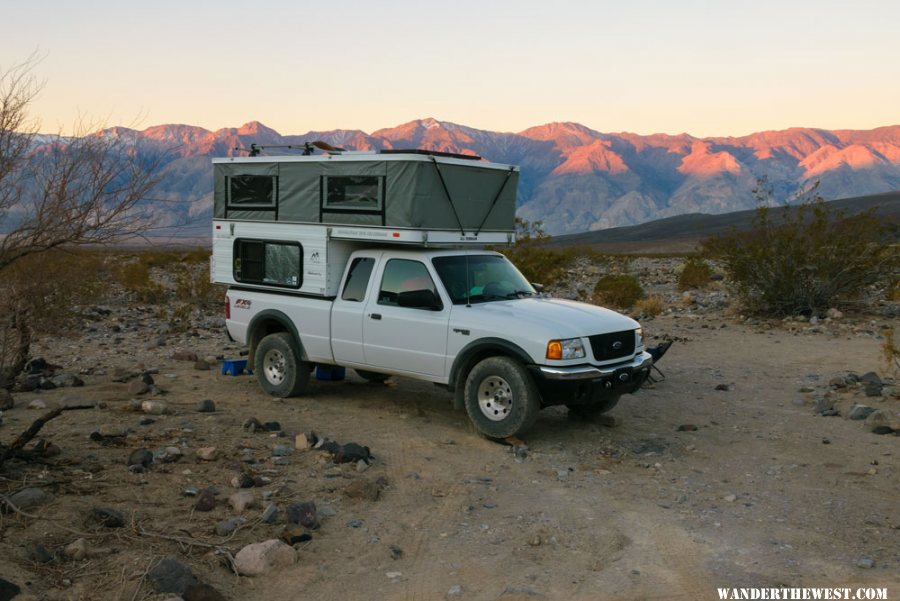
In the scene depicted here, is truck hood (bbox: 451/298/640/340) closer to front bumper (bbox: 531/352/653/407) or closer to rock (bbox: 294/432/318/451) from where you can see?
front bumper (bbox: 531/352/653/407)

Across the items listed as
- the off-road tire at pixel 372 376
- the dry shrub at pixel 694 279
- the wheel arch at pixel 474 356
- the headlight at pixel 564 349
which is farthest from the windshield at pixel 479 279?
the dry shrub at pixel 694 279

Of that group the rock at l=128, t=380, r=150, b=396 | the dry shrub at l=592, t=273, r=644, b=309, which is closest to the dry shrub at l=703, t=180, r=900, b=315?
the dry shrub at l=592, t=273, r=644, b=309

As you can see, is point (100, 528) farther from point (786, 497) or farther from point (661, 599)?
point (786, 497)

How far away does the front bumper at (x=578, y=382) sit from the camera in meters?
8.26

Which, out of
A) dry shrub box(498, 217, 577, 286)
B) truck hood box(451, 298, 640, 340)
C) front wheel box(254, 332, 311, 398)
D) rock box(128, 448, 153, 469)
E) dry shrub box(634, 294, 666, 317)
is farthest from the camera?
dry shrub box(498, 217, 577, 286)

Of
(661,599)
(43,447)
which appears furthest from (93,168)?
(661,599)

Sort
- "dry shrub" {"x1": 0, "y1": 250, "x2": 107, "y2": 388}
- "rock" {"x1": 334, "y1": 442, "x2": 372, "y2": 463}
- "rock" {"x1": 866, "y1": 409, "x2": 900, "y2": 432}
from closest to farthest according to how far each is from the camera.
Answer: "rock" {"x1": 334, "y1": 442, "x2": 372, "y2": 463}, "dry shrub" {"x1": 0, "y1": 250, "x2": 107, "y2": 388}, "rock" {"x1": 866, "y1": 409, "x2": 900, "y2": 432}

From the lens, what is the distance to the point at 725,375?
12430 mm

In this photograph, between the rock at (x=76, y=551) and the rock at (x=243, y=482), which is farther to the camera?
the rock at (x=243, y=482)

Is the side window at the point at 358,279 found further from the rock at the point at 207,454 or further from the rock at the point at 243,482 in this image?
the rock at the point at 243,482

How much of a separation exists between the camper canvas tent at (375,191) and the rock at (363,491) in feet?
10.6

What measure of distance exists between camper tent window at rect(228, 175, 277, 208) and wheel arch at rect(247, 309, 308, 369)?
139 centimetres

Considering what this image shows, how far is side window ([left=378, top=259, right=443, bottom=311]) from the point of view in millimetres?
9094

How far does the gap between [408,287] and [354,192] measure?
1.30m
